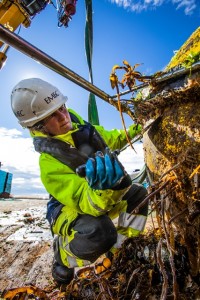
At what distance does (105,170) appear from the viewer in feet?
3.84

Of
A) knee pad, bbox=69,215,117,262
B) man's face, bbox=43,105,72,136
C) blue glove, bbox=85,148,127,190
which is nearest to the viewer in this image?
blue glove, bbox=85,148,127,190

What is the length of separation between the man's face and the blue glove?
1.00 m

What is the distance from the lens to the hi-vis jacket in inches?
54.8

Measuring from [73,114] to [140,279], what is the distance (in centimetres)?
174

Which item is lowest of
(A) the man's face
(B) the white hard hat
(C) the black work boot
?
(C) the black work boot

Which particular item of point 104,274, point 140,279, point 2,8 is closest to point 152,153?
point 140,279

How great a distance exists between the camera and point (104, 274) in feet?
5.29

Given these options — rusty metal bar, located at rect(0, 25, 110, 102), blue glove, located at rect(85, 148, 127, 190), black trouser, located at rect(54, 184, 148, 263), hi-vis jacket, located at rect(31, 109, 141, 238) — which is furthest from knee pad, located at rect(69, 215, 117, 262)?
rusty metal bar, located at rect(0, 25, 110, 102)

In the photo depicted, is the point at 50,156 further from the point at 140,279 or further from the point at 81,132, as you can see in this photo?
the point at 140,279

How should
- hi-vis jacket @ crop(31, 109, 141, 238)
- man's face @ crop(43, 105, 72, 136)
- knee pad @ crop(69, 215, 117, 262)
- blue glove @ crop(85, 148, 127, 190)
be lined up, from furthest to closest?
man's face @ crop(43, 105, 72, 136)
knee pad @ crop(69, 215, 117, 262)
hi-vis jacket @ crop(31, 109, 141, 238)
blue glove @ crop(85, 148, 127, 190)

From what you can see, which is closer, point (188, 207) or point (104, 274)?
point (188, 207)

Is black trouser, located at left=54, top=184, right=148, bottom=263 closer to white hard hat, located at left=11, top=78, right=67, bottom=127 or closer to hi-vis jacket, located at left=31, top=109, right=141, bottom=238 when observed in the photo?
hi-vis jacket, located at left=31, top=109, right=141, bottom=238

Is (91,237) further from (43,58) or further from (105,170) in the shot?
(43,58)

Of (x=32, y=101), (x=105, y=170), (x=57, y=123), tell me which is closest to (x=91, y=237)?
(x=105, y=170)
